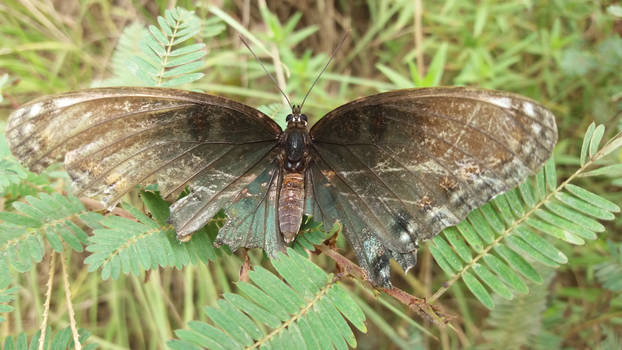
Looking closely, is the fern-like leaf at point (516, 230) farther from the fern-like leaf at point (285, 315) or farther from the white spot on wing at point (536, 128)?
the fern-like leaf at point (285, 315)

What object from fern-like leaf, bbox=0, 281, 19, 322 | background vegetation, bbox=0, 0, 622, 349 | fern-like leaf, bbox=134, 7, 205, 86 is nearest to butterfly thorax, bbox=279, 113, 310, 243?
background vegetation, bbox=0, 0, 622, 349

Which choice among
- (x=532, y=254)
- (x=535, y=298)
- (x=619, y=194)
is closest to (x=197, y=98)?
(x=532, y=254)

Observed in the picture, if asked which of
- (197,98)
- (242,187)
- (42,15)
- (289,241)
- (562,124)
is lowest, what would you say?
(289,241)

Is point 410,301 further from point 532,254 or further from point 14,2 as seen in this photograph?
point 14,2

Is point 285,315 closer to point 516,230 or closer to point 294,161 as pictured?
point 294,161

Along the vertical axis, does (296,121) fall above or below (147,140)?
above

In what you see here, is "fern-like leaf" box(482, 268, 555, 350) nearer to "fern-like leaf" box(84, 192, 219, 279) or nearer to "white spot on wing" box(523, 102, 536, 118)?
"white spot on wing" box(523, 102, 536, 118)

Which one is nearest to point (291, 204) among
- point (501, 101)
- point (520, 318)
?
point (501, 101)
